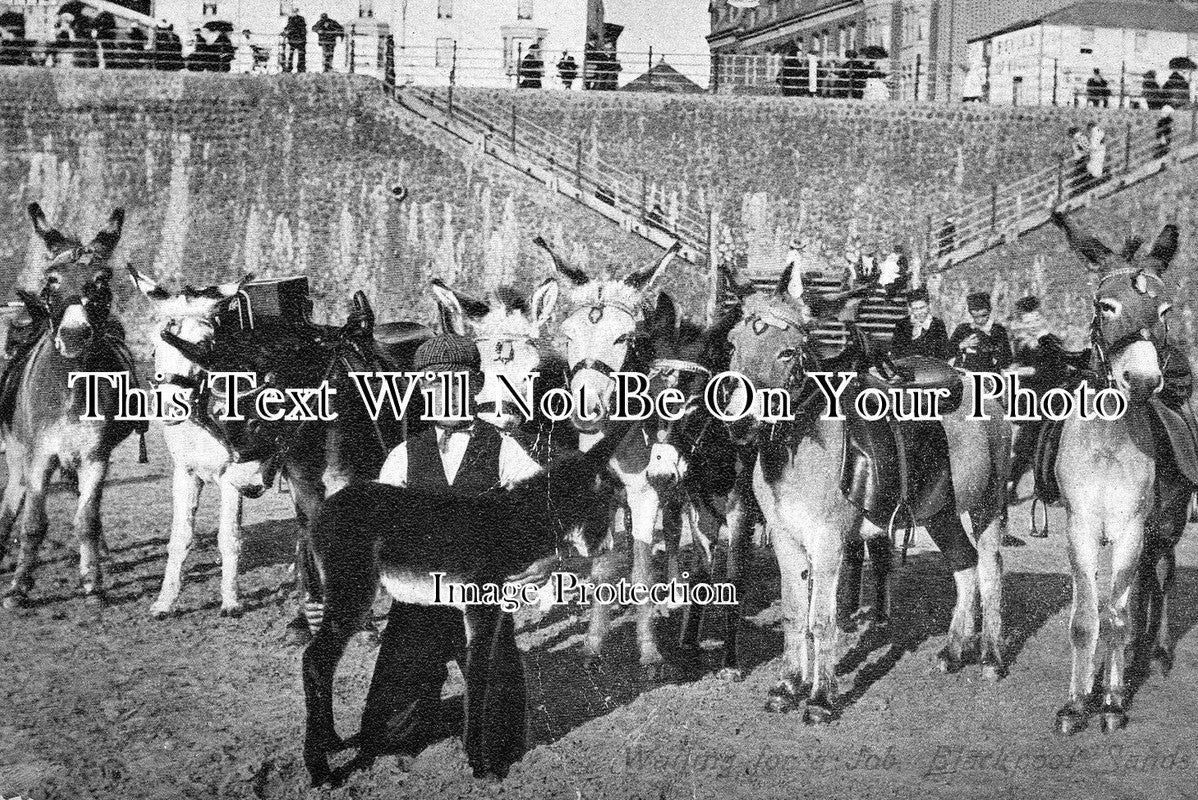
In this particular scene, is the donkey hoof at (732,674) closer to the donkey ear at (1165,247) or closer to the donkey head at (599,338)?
the donkey head at (599,338)

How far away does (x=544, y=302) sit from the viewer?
4453 millimetres

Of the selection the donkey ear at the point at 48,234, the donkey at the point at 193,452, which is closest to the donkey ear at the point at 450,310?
the donkey at the point at 193,452

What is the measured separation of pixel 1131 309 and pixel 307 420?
293cm

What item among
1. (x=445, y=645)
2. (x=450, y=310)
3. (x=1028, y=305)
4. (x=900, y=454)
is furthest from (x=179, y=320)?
(x=1028, y=305)

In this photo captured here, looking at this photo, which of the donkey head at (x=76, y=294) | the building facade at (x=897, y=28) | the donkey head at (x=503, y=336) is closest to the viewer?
the donkey head at (x=503, y=336)

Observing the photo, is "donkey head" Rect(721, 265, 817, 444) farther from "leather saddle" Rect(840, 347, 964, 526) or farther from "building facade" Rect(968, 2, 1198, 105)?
"building facade" Rect(968, 2, 1198, 105)

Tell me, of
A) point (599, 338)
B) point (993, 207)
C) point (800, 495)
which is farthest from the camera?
point (993, 207)

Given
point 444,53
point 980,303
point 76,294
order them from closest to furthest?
point 76,294 → point 980,303 → point 444,53

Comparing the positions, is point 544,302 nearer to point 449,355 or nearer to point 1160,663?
point 449,355

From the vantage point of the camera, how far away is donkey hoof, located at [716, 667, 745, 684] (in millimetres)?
4508

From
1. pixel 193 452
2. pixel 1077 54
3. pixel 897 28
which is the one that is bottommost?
pixel 193 452

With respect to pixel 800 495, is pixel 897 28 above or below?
above

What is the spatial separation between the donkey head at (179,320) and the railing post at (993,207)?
335 inches

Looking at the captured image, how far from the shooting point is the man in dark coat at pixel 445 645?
3756mm
